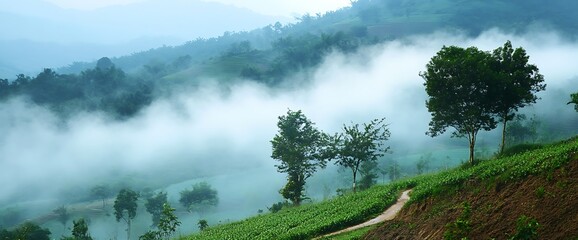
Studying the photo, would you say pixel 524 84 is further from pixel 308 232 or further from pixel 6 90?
pixel 6 90

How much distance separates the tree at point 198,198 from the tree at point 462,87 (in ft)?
343

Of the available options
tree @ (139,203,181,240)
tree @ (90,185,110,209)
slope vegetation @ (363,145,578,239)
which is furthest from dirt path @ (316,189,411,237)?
tree @ (90,185,110,209)

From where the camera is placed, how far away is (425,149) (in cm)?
17300

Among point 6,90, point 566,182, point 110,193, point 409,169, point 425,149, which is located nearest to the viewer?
point 566,182

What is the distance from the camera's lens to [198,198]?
140625mm

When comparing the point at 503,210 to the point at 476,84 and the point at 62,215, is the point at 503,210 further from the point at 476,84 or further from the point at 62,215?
the point at 62,215

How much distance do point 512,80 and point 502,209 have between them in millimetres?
24653

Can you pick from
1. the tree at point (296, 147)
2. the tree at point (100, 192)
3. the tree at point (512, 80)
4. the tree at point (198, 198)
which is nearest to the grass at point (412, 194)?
the tree at point (512, 80)

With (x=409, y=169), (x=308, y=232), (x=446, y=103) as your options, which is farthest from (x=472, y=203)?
(x=409, y=169)

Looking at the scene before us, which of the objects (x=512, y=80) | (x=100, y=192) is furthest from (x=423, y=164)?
(x=100, y=192)

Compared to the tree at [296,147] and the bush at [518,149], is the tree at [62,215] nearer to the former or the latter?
the tree at [296,147]

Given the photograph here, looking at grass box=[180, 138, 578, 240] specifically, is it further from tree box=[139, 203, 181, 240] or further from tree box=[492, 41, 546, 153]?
tree box=[139, 203, 181, 240]

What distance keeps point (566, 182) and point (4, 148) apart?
217 metres

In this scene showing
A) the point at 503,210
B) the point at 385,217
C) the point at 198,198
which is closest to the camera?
the point at 503,210
